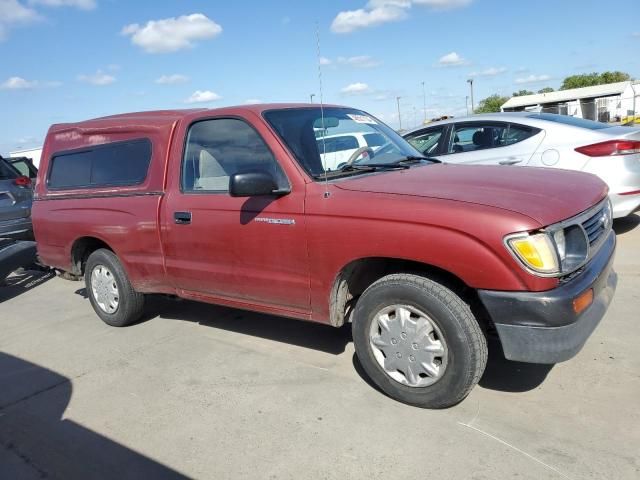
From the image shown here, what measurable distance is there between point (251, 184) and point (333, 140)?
83 centimetres

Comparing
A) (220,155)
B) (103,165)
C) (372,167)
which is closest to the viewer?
(372,167)

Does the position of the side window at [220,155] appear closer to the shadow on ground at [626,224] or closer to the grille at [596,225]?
the grille at [596,225]

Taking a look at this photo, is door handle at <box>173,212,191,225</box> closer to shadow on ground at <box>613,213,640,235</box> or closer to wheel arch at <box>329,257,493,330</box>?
wheel arch at <box>329,257,493,330</box>

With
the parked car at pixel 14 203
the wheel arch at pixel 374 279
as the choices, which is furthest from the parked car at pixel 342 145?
the parked car at pixel 14 203

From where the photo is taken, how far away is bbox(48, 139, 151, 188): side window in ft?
15.3

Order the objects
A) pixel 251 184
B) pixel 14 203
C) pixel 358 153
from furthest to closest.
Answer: pixel 14 203 < pixel 358 153 < pixel 251 184

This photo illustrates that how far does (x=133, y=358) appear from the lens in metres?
4.42

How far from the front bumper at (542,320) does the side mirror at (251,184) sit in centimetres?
149

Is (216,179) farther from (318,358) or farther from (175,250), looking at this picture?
(318,358)

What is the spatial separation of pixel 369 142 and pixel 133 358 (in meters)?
2.59

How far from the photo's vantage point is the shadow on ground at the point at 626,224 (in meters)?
6.77

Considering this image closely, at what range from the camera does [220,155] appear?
13.5 feet

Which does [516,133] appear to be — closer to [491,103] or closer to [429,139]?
[429,139]

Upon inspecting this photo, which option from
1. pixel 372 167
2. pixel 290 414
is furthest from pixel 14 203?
pixel 290 414
